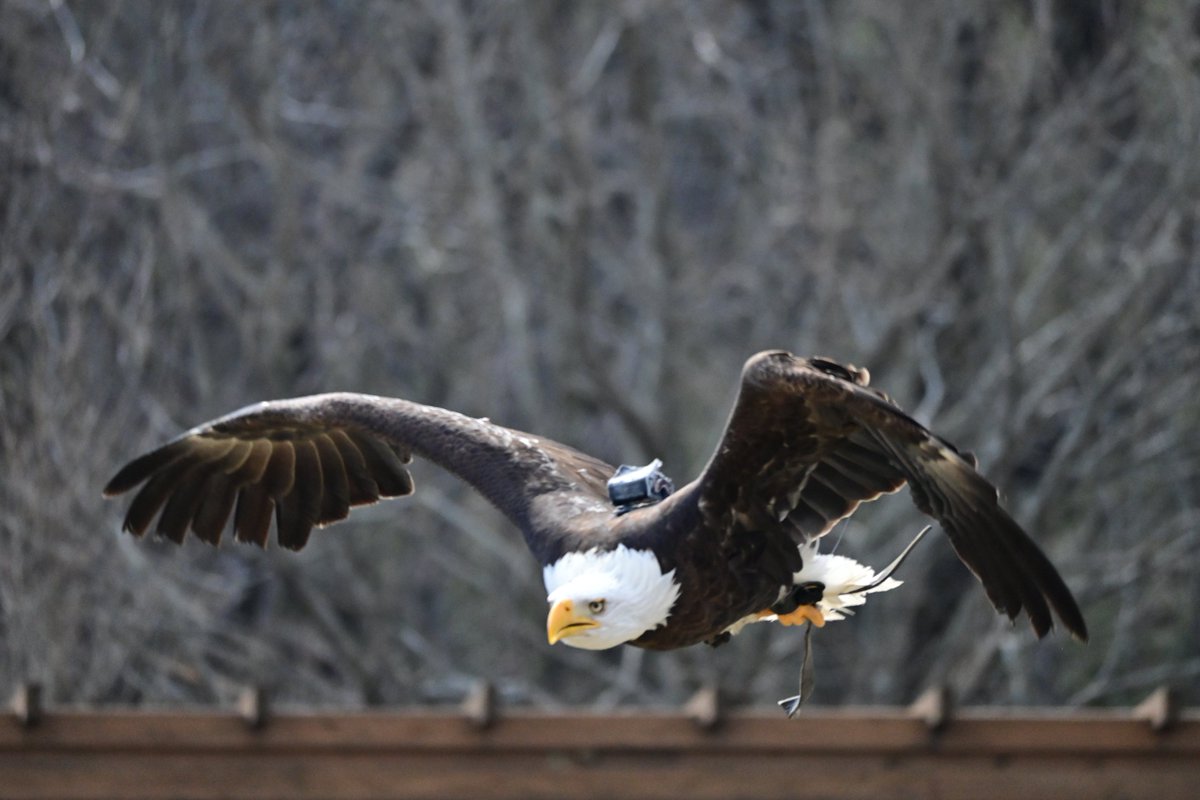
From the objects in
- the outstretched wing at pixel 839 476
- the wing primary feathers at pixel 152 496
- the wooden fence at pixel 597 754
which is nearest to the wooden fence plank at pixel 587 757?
the wooden fence at pixel 597 754

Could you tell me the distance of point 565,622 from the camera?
448 centimetres

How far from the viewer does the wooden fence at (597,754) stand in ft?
24.6

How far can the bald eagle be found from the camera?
14.4 feet

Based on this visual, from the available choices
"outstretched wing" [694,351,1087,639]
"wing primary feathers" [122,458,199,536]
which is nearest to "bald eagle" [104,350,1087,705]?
"outstretched wing" [694,351,1087,639]

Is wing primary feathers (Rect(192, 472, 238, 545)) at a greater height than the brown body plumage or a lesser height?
lesser

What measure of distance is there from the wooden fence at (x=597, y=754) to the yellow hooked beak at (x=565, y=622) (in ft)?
10.0

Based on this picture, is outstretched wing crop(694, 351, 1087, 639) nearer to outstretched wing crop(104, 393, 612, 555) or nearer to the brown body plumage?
the brown body plumage

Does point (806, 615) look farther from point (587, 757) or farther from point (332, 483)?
point (587, 757)

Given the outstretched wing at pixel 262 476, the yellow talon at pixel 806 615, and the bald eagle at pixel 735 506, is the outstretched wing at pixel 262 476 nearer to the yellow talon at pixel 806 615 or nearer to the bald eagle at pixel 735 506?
the bald eagle at pixel 735 506

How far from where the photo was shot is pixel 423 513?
11.3 metres

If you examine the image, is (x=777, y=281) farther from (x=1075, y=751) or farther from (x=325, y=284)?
(x=1075, y=751)

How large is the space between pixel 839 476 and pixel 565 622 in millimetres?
919

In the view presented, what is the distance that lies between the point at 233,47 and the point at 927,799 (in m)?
5.61

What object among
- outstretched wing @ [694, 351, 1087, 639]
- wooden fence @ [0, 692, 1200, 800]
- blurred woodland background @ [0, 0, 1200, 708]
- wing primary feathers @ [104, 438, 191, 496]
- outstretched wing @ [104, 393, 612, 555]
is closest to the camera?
outstretched wing @ [694, 351, 1087, 639]
